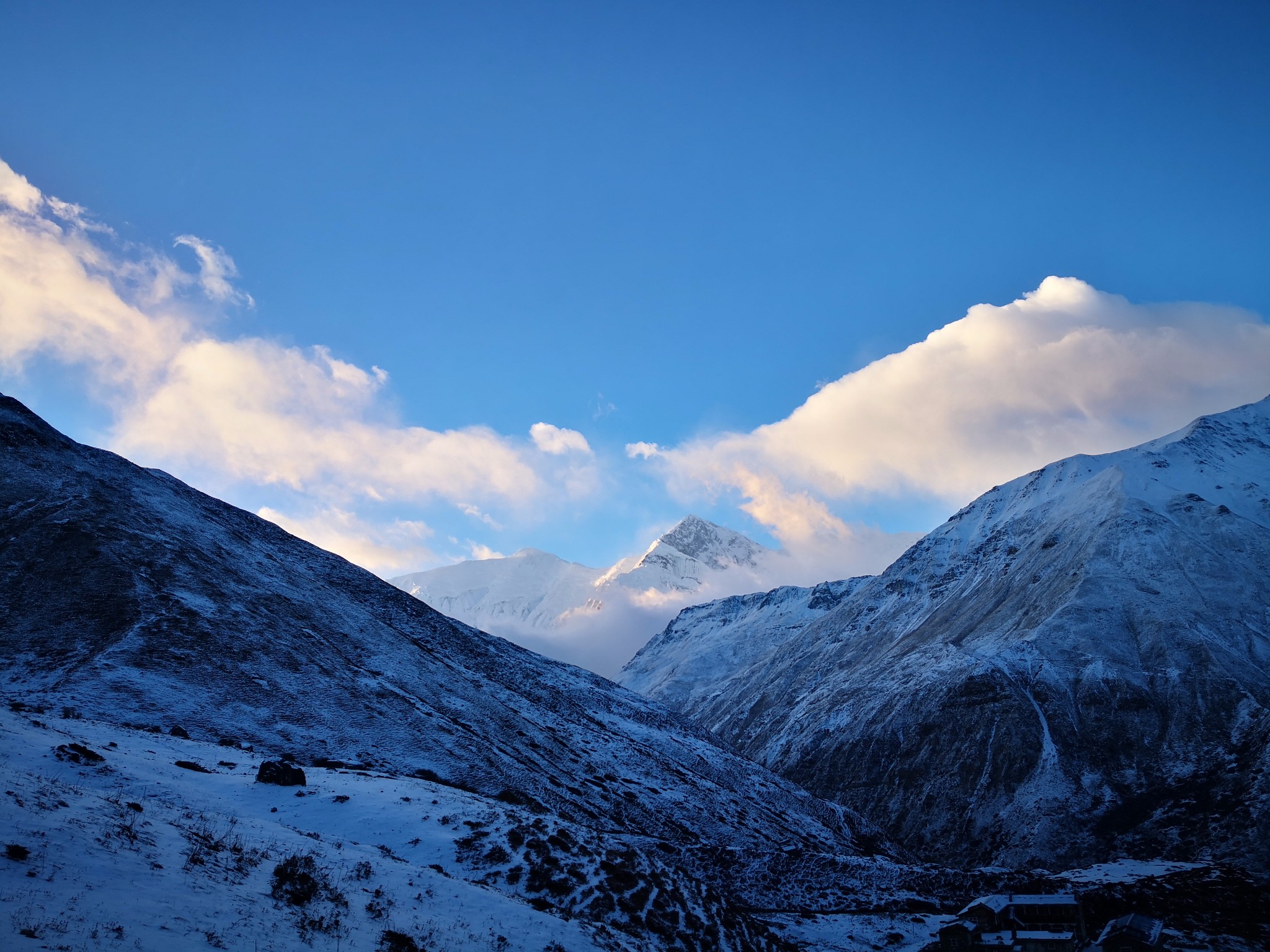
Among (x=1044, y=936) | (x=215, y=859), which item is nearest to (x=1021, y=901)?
(x=1044, y=936)

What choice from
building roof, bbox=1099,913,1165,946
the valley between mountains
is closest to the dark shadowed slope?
the valley between mountains

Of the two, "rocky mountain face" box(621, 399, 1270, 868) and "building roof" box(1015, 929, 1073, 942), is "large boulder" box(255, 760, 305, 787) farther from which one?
"rocky mountain face" box(621, 399, 1270, 868)

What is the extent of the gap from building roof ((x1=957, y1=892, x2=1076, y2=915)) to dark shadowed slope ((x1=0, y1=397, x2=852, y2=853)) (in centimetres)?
2885

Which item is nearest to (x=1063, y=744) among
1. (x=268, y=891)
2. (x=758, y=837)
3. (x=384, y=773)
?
(x=758, y=837)

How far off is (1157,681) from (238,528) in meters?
150

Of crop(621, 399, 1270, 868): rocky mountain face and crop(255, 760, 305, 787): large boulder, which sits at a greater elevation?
crop(621, 399, 1270, 868): rocky mountain face

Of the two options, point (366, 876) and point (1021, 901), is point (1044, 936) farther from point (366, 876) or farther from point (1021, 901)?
point (366, 876)

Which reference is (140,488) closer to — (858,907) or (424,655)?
(424,655)

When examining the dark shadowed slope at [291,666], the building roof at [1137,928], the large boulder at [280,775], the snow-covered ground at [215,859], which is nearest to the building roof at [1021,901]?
the building roof at [1137,928]

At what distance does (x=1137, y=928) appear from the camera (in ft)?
144

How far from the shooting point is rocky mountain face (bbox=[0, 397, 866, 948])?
46469 millimetres

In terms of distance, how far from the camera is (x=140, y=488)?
101m

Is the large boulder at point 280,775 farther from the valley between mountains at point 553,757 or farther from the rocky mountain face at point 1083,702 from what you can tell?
the rocky mountain face at point 1083,702

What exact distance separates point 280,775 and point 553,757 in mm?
42405
